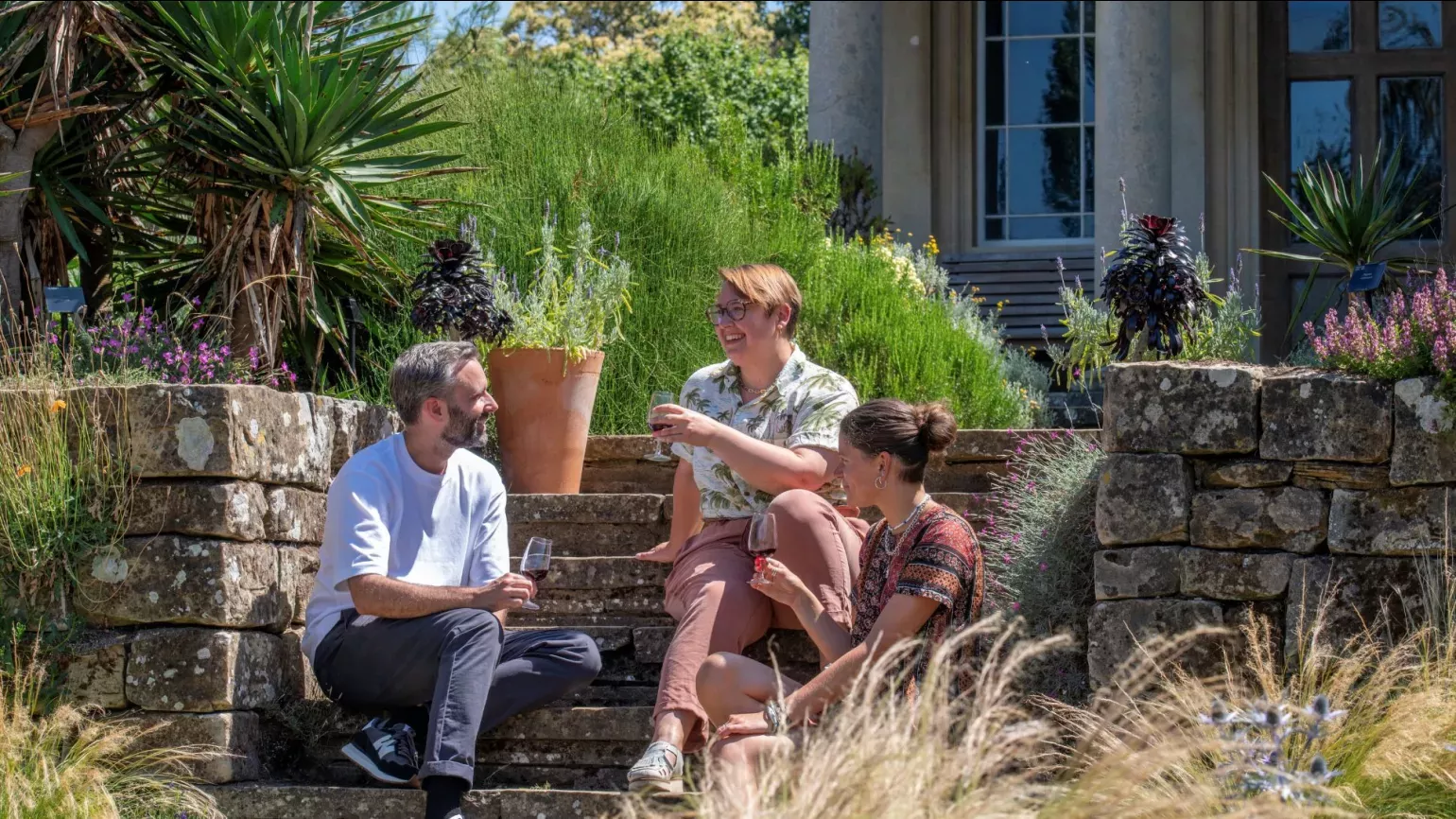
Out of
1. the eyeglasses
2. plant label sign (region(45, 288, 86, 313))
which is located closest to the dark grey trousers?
the eyeglasses

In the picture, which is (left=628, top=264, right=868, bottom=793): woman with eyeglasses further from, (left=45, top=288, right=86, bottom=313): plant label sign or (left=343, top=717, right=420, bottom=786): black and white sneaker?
(left=45, top=288, right=86, bottom=313): plant label sign

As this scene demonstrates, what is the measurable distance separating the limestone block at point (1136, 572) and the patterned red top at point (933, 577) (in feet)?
2.09

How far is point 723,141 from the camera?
9906 millimetres

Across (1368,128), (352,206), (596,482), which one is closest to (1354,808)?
(596,482)

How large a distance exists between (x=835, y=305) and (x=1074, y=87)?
174 inches

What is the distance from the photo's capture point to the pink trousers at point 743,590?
432 cm

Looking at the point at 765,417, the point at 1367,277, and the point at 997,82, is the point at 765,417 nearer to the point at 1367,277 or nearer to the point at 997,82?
the point at 1367,277

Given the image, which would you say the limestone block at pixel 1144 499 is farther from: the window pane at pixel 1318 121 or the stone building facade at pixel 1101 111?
the window pane at pixel 1318 121

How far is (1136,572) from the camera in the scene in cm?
450

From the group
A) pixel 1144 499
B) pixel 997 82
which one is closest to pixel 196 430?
pixel 1144 499

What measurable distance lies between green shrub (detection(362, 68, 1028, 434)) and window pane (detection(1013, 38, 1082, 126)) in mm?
2599

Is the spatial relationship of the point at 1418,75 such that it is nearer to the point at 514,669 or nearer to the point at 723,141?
the point at 723,141

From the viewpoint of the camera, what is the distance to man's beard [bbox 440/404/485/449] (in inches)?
180

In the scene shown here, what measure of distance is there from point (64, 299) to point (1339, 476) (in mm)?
3857
